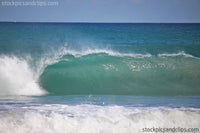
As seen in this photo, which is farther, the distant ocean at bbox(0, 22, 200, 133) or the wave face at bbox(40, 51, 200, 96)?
the wave face at bbox(40, 51, 200, 96)

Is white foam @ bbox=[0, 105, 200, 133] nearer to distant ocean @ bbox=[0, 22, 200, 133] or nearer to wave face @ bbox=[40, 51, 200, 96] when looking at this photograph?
distant ocean @ bbox=[0, 22, 200, 133]

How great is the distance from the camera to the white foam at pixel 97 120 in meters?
2.14

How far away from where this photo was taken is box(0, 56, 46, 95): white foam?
11.7ft

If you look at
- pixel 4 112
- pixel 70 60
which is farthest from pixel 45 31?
pixel 4 112

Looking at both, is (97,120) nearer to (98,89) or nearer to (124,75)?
(98,89)

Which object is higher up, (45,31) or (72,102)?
(45,31)

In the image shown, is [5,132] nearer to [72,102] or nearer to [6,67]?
[72,102]

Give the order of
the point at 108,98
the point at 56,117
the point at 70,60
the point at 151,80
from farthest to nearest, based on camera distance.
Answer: the point at 70,60, the point at 151,80, the point at 108,98, the point at 56,117

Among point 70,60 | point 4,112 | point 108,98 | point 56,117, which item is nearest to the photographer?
Answer: point 56,117

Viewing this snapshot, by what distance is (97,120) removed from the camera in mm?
2262

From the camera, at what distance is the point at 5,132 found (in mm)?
2111

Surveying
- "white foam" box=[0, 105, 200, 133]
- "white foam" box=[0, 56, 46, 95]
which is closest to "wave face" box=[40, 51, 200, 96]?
"white foam" box=[0, 56, 46, 95]

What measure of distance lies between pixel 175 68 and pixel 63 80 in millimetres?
2554

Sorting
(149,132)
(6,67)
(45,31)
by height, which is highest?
(45,31)
